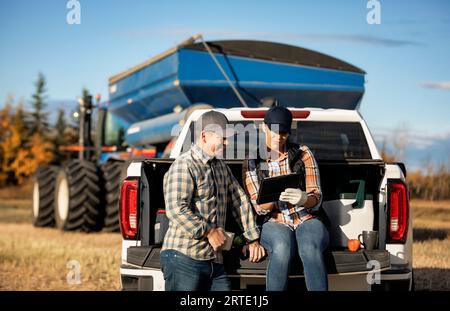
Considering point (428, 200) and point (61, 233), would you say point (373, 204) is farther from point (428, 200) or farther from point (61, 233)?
point (428, 200)

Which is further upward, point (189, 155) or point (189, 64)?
point (189, 64)

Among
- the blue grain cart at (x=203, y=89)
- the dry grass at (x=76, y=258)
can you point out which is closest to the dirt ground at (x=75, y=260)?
the dry grass at (x=76, y=258)

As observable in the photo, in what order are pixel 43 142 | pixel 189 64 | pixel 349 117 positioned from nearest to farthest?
pixel 349 117 → pixel 189 64 → pixel 43 142

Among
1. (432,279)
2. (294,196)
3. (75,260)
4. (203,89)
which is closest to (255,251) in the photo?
(294,196)

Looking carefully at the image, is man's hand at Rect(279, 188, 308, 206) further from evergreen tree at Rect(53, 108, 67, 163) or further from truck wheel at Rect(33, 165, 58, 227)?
evergreen tree at Rect(53, 108, 67, 163)

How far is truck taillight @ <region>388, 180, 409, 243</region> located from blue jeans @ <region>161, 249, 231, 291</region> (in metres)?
1.62

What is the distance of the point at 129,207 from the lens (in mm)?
6707

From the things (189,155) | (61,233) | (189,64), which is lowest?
(61,233)

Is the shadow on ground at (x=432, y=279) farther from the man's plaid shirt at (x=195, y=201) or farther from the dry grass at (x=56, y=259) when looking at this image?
the man's plaid shirt at (x=195, y=201)

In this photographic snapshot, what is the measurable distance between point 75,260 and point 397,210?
5766 mm

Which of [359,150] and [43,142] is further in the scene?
[43,142]
